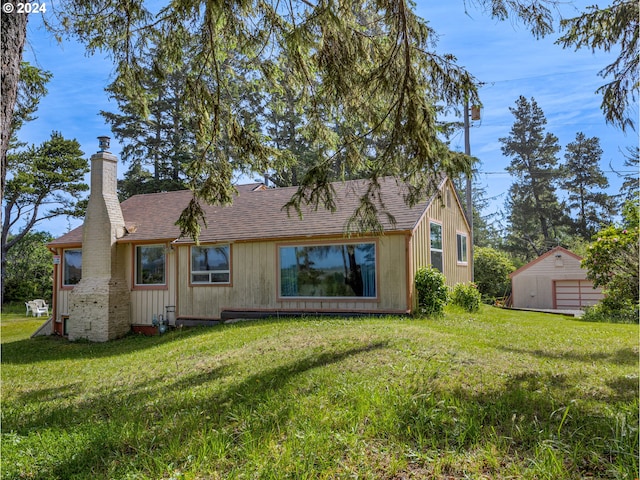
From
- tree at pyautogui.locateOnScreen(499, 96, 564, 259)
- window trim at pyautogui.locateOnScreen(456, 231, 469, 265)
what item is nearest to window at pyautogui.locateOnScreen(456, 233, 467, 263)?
window trim at pyautogui.locateOnScreen(456, 231, 469, 265)

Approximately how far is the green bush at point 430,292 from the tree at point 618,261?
15.8 ft

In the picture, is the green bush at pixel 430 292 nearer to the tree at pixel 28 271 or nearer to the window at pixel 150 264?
the window at pixel 150 264

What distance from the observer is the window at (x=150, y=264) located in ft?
46.2

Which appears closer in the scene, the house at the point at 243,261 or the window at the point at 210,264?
the house at the point at 243,261

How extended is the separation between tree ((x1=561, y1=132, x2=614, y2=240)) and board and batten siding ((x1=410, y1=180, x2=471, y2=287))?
19350 mm

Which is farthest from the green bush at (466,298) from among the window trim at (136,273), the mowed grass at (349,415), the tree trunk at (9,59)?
the tree trunk at (9,59)

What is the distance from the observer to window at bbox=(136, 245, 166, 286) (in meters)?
14.1

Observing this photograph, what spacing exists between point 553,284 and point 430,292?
13.0 m

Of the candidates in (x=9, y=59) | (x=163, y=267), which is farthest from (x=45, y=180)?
(x=9, y=59)

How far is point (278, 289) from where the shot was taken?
12461 mm

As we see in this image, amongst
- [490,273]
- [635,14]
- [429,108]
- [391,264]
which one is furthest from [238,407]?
[490,273]

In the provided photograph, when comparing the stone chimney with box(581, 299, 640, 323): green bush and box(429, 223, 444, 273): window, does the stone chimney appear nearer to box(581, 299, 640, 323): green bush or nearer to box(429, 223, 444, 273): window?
box(429, 223, 444, 273): window

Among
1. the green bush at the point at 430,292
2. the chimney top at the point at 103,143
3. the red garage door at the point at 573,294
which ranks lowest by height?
the red garage door at the point at 573,294

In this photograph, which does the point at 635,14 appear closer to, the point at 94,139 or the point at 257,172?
the point at 257,172
